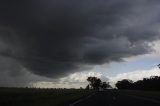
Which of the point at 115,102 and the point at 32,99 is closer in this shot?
the point at 115,102

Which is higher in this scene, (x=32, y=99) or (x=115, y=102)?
→ (x=32, y=99)

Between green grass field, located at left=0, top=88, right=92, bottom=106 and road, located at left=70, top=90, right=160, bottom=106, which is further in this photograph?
green grass field, located at left=0, top=88, right=92, bottom=106

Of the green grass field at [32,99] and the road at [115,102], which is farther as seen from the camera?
the green grass field at [32,99]

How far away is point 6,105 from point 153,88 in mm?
134899

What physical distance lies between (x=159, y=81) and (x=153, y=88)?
171 inches

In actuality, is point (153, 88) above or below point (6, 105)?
above

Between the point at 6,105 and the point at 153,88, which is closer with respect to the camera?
the point at 6,105

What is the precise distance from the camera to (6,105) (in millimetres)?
29531

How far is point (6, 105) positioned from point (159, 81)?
136613 mm

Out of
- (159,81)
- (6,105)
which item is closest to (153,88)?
(159,81)

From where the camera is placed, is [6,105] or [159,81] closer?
[6,105]

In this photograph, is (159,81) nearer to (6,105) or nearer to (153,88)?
(153,88)

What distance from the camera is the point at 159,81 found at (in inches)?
6275

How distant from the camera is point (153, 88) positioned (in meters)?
158
